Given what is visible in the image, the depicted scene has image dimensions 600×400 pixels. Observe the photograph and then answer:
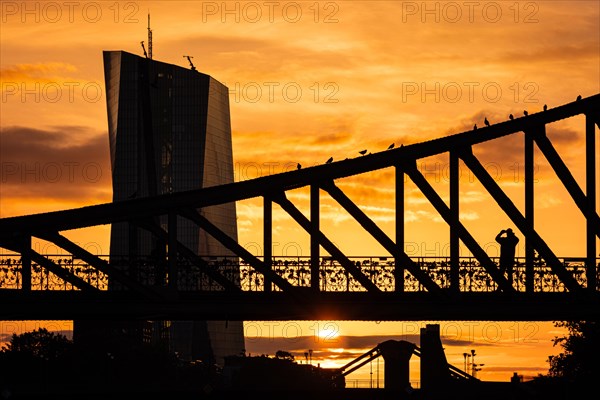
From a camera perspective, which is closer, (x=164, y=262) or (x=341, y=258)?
(x=341, y=258)

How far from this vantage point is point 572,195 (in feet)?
158

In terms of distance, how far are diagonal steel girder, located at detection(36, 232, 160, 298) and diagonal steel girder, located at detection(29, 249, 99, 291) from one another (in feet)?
2.05

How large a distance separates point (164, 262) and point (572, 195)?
13597mm

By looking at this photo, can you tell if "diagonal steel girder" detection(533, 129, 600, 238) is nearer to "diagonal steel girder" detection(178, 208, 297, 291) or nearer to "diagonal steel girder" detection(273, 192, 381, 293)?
"diagonal steel girder" detection(273, 192, 381, 293)

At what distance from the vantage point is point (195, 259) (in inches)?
1864

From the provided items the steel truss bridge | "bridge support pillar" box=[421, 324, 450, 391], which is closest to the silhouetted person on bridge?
the steel truss bridge

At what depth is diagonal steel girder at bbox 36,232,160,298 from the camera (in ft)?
148

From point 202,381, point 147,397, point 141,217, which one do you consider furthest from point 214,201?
point 202,381

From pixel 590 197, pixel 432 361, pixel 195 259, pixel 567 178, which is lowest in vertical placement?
pixel 432 361

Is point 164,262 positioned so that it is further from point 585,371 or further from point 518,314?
point 585,371

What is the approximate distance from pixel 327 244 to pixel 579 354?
1487 inches

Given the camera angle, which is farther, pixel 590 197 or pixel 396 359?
pixel 396 359

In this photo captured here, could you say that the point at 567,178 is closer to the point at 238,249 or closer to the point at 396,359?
the point at 238,249

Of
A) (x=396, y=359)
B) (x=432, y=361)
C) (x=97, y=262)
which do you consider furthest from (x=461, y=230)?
(x=396, y=359)
